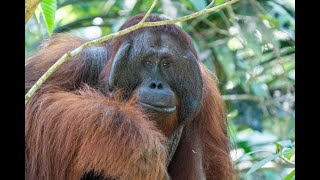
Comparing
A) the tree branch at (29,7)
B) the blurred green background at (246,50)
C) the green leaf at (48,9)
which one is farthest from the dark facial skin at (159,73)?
the blurred green background at (246,50)

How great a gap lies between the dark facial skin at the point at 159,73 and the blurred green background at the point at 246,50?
1532mm

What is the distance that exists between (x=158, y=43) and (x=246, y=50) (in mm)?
2228

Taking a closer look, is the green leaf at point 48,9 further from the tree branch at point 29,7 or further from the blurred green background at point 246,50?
the blurred green background at point 246,50

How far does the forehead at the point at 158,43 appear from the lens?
2.51 meters

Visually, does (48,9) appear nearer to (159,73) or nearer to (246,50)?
(159,73)

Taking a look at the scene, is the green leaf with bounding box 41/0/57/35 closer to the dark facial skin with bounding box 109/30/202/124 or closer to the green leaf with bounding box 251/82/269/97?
the dark facial skin with bounding box 109/30/202/124

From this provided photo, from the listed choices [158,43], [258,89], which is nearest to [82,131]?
[158,43]

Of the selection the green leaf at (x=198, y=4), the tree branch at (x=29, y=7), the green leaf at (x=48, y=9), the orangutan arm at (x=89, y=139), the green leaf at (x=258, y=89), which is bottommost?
the green leaf at (x=258, y=89)

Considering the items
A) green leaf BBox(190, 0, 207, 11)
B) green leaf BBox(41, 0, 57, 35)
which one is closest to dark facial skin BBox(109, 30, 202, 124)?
green leaf BBox(41, 0, 57, 35)

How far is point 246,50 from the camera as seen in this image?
4652 millimetres

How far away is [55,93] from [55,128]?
20cm
